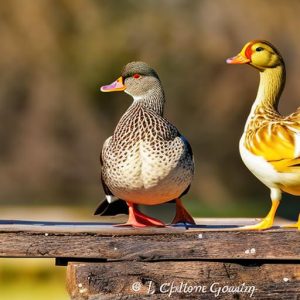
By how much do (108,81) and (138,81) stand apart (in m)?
13.3

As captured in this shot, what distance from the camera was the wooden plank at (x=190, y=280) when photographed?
486cm

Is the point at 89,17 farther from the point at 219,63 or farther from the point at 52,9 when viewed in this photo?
the point at 219,63

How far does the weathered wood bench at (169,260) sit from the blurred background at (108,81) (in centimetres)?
1366

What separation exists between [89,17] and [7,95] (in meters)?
1.94

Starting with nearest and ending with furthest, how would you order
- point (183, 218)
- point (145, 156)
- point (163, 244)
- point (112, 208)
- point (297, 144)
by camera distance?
1. point (163, 244)
2. point (297, 144)
3. point (145, 156)
4. point (183, 218)
5. point (112, 208)

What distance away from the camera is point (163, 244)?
4.89 m

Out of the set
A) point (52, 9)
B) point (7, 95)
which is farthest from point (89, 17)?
point (7, 95)

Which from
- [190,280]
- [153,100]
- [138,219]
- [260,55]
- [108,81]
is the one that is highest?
[260,55]

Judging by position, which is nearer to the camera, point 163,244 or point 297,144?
point 163,244

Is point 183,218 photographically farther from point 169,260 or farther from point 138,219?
point 169,260

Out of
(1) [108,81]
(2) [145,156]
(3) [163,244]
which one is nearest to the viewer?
(3) [163,244]

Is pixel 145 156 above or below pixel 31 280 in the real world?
above

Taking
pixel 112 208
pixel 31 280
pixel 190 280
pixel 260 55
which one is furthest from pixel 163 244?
pixel 31 280

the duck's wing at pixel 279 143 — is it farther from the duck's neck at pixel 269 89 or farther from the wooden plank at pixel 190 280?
the wooden plank at pixel 190 280
